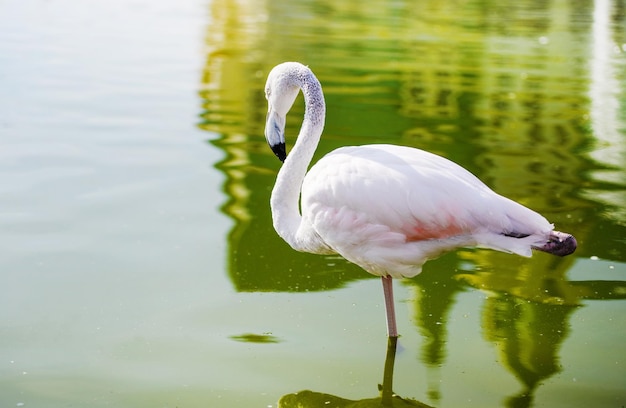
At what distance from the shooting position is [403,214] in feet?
14.9

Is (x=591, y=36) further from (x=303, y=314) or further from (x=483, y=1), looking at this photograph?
(x=303, y=314)

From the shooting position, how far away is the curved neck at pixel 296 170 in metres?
5.15

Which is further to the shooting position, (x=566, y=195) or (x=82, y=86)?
(x=82, y=86)

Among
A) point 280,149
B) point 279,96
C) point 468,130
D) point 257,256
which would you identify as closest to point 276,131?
point 280,149

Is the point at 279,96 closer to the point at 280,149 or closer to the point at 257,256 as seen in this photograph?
the point at 280,149

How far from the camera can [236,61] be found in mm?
14891

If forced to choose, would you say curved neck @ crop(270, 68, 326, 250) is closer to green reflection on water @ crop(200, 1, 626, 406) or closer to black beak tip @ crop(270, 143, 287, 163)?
black beak tip @ crop(270, 143, 287, 163)

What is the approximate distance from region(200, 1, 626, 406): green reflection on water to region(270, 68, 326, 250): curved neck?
2.73ft

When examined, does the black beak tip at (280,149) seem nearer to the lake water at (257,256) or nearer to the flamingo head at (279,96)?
the flamingo head at (279,96)

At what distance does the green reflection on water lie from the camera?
5.73m

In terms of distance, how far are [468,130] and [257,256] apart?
4.58 m

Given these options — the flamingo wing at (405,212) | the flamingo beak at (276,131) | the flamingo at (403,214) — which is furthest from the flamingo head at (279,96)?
the flamingo wing at (405,212)

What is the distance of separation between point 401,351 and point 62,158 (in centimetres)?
464

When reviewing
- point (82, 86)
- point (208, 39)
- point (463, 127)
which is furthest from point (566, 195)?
point (208, 39)
